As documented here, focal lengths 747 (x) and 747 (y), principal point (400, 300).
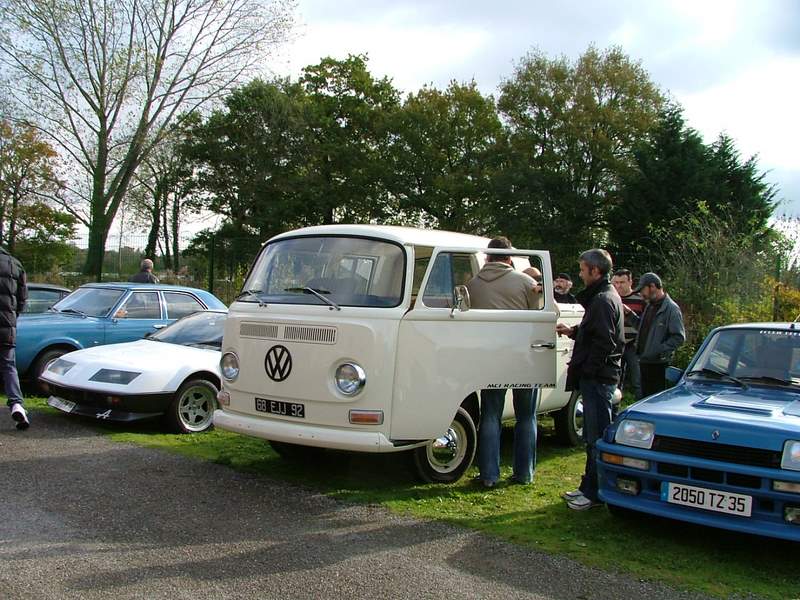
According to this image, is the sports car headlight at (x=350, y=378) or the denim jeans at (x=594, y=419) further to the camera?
the denim jeans at (x=594, y=419)

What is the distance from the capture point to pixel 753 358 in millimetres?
6082

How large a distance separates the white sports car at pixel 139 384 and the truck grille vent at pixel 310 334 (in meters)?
2.95

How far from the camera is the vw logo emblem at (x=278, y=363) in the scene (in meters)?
6.02

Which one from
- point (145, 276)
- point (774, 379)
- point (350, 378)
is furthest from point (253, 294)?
point (145, 276)

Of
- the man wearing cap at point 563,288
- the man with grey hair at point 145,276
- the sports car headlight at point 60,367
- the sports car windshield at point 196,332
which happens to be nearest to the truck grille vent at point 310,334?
the sports car windshield at point 196,332

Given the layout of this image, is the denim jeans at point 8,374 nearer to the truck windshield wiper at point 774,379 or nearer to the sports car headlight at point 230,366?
the sports car headlight at point 230,366

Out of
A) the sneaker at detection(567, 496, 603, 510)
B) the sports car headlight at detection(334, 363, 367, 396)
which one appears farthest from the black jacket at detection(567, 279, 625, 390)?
the sports car headlight at detection(334, 363, 367, 396)

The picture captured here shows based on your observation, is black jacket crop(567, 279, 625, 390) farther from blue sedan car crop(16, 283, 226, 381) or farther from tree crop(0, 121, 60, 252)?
tree crop(0, 121, 60, 252)

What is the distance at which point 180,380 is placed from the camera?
8.45 meters

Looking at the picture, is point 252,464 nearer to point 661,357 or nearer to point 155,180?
point 661,357

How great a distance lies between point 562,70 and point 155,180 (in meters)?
28.0

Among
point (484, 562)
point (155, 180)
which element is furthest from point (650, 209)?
point (155, 180)

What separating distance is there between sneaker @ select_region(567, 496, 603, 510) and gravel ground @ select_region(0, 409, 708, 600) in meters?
1.09

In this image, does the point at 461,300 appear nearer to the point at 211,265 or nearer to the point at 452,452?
the point at 452,452
